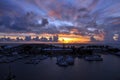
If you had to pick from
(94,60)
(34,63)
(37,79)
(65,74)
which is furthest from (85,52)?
(37,79)

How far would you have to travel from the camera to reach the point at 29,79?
82.8ft

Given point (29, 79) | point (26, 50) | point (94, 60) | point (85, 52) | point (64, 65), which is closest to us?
point (29, 79)

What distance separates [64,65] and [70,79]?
409 inches

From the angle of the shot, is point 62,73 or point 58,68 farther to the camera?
point 58,68

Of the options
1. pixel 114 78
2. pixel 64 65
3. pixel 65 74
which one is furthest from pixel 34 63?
pixel 114 78

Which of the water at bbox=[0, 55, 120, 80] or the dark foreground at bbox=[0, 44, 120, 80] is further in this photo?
the dark foreground at bbox=[0, 44, 120, 80]

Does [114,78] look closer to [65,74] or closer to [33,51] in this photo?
[65,74]

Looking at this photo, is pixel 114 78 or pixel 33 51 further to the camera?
pixel 33 51

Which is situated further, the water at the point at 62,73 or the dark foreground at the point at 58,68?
the dark foreground at the point at 58,68

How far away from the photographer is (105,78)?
26.7 metres

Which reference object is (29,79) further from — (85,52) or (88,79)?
(85,52)

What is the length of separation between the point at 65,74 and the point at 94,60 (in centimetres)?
2122

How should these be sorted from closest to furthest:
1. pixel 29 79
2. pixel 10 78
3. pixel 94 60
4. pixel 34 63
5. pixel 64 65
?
pixel 10 78 < pixel 29 79 < pixel 64 65 < pixel 34 63 < pixel 94 60

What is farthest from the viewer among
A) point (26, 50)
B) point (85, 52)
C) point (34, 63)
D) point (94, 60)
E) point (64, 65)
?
point (26, 50)
